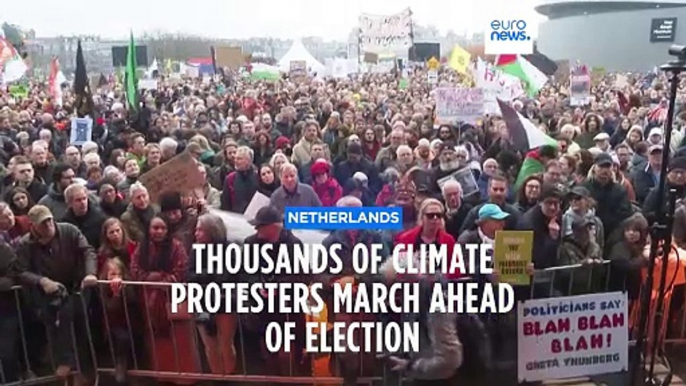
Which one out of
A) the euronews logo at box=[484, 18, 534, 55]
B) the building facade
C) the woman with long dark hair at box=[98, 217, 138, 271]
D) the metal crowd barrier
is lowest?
the metal crowd barrier

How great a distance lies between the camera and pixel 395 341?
16.1 ft

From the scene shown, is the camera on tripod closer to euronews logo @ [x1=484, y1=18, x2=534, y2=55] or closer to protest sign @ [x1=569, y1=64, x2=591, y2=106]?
euronews logo @ [x1=484, y1=18, x2=534, y2=55]

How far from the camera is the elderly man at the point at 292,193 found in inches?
230

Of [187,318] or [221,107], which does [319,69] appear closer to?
[221,107]

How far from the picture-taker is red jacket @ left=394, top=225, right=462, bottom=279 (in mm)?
4840

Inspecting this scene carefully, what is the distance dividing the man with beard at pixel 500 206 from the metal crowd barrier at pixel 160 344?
18.8 inches

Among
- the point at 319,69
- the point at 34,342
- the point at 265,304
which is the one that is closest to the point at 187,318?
the point at 265,304

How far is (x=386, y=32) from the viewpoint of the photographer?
1806 centimetres

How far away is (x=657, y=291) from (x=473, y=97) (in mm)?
5292

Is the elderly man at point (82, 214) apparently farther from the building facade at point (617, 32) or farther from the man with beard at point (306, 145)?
the building facade at point (617, 32)

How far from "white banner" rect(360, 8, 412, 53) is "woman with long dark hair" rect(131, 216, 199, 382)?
13348 millimetres

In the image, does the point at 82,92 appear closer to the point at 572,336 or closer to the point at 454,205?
the point at 454,205

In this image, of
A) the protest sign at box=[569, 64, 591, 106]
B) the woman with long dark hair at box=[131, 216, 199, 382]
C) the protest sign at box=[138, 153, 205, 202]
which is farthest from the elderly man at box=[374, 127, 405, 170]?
the protest sign at box=[569, 64, 591, 106]

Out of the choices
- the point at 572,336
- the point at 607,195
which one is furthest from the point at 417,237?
Result: the point at 607,195
